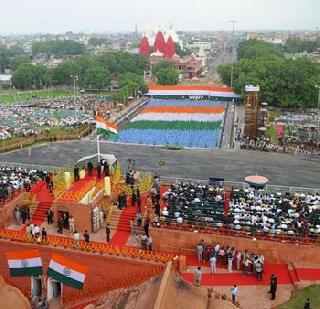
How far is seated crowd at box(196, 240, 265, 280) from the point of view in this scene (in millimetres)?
17016

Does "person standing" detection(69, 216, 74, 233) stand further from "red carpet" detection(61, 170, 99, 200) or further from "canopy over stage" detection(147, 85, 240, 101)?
"canopy over stage" detection(147, 85, 240, 101)

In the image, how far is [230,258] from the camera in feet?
56.9

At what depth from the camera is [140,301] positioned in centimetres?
1069

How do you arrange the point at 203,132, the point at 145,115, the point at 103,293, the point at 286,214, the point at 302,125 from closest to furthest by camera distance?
the point at 103,293, the point at 286,214, the point at 203,132, the point at 302,125, the point at 145,115

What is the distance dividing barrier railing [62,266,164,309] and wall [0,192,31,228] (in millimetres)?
5484

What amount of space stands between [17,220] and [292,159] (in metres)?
21.4

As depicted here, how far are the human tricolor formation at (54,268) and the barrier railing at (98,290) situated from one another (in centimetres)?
158

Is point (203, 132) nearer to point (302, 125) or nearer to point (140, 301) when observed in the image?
point (302, 125)

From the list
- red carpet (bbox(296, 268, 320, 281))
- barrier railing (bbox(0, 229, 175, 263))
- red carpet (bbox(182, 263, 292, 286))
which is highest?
barrier railing (bbox(0, 229, 175, 263))

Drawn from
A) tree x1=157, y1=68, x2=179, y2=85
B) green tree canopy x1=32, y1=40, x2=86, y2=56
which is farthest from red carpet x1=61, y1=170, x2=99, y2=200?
green tree canopy x1=32, y1=40, x2=86, y2=56

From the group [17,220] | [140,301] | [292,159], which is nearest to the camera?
[140,301]

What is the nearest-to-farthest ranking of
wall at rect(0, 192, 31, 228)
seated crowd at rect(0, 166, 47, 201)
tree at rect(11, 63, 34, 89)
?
wall at rect(0, 192, 31, 228) < seated crowd at rect(0, 166, 47, 201) < tree at rect(11, 63, 34, 89)

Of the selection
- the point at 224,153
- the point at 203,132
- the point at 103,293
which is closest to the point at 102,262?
the point at 103,293

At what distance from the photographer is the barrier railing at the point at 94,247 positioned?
55.0 feet
